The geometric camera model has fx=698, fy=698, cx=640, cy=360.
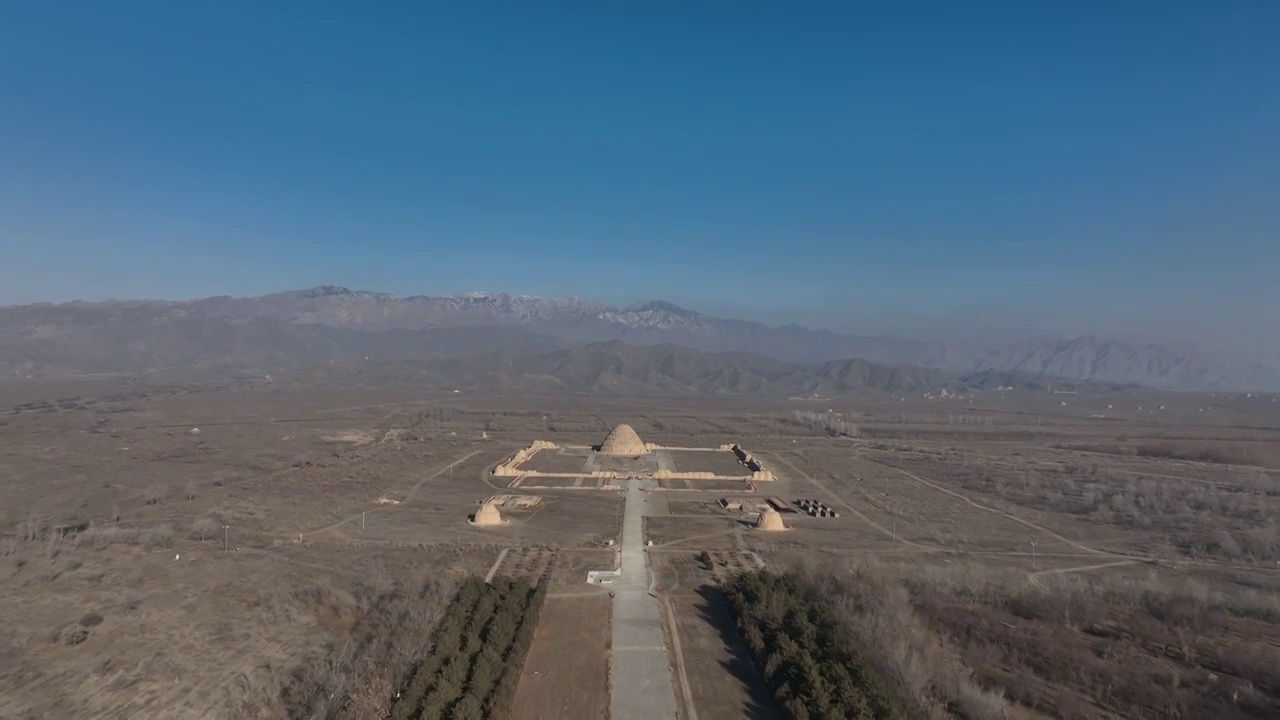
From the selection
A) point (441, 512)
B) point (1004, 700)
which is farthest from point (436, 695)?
point (441, 512)

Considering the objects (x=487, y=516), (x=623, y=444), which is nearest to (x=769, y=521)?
(x=487, y=516)

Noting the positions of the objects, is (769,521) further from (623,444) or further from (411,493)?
(623,444)

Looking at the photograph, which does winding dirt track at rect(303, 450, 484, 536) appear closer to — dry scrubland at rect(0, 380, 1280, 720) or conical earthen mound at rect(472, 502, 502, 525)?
dry scrubland at rect(0, 380, 1280, 720)

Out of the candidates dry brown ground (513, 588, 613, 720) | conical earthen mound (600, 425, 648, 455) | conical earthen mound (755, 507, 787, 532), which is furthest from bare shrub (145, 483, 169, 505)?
conical earthen mound (755, 507, 787, 532)

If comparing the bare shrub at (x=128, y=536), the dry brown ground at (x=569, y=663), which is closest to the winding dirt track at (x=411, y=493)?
the bare shrub at (x=128, y=536)

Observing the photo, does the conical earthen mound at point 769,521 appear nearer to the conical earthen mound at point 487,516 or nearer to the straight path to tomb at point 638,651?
the straight path to tomb at point 638,651

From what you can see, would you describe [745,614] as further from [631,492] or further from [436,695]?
[631,492]
